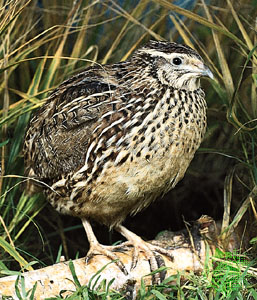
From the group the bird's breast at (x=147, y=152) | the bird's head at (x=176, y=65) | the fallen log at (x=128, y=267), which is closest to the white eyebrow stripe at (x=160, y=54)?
the bird's head at (x=176, y=65)

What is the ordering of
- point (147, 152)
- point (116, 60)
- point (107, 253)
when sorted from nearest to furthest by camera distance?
point (147, 152) < point (107, 253) < point (116, 60)

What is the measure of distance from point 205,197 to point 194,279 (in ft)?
5.83

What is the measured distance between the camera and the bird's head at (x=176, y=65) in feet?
12.0

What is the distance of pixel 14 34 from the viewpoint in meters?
4.46

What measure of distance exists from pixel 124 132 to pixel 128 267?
756 mm

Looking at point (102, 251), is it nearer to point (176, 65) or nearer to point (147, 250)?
point (147, 250)

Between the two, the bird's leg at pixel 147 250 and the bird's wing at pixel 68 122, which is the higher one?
the bird's wing at pixel 68 122

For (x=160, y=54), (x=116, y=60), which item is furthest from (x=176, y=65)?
(x=116, y=60)

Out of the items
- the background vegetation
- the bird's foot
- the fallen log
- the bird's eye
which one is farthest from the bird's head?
the bird's foot

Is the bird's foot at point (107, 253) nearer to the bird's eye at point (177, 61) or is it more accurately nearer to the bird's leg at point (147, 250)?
the bird's leg at point (147, 250)

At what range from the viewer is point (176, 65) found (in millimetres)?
3684

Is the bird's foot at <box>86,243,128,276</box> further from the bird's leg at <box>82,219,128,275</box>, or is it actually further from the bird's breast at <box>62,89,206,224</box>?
the bird's breast at <box>62,89,206,224</box>

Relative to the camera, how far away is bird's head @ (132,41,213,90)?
3.64 metres

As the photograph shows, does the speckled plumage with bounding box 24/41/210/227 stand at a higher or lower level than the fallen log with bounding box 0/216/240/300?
higher
